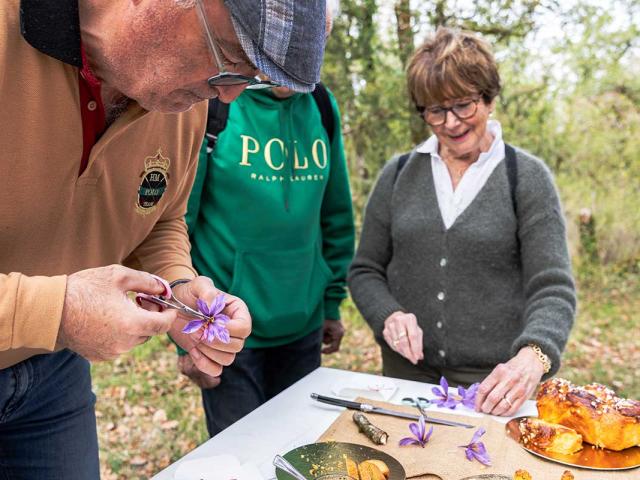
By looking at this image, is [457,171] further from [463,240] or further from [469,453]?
[469,453]

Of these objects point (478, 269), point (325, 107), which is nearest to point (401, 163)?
point (325, 107)

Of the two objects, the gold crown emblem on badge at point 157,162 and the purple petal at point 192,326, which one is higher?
the gold crown emblem on badge at point 157,162

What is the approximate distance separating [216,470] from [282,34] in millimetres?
997

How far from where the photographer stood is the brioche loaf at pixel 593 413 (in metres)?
1.68

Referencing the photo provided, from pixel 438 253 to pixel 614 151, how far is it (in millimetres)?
4861

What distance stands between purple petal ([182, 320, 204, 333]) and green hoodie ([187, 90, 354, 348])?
3.09 feet

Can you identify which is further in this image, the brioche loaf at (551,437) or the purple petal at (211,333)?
the brioche loaf at (551,437)

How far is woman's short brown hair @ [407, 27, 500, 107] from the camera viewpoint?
101 inches

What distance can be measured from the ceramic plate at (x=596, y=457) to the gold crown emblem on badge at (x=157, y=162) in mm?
1177

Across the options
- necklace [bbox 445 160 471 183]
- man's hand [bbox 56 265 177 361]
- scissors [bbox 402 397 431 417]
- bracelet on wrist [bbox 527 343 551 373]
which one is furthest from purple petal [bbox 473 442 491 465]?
necklace [bbox 445 160 471 183]

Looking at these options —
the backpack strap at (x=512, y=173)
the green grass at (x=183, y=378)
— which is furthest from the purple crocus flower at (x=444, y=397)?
the green grass at (x=183, y=378)

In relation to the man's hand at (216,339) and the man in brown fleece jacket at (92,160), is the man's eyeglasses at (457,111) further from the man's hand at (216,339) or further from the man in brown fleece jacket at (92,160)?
the man's hand at (216,339)

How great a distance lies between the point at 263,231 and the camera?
8.20 ft

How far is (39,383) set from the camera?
5.71 feet
